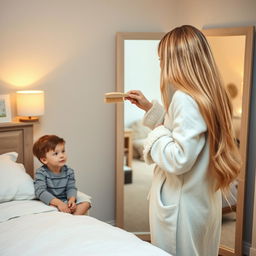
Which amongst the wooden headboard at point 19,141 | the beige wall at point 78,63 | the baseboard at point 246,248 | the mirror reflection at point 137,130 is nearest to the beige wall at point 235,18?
the baseboard at point 246,248

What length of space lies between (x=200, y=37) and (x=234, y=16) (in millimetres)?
1516

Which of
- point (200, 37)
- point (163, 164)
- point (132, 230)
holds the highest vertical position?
point (200, 37)

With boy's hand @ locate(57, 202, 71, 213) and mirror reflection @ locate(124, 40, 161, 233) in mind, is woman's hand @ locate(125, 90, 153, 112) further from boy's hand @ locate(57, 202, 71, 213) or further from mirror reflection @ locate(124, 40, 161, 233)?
mirror reflection @ locate(124, 40, 161, 233)

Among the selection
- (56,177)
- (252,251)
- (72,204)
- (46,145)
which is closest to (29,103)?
(46,145)

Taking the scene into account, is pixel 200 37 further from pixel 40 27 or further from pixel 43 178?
pixel 40 27

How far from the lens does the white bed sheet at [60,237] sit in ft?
5.64

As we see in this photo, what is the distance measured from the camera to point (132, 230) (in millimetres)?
3572

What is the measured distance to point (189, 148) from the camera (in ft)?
5.43

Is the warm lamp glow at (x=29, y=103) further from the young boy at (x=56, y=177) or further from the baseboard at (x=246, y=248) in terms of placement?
the baseboard at (x=246, y=248)

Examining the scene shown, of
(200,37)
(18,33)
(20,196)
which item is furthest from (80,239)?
(18,33)

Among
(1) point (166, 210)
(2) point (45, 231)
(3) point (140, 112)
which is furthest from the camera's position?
(3) point (140, 112)

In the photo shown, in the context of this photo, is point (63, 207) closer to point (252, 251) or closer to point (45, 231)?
point (45, 231)

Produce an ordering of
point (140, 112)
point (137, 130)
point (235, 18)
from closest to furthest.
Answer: point (235, 18), point (140, 112), point (137, 130)

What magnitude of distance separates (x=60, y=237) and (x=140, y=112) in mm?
2067
